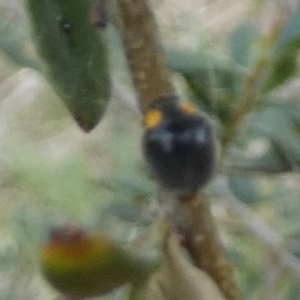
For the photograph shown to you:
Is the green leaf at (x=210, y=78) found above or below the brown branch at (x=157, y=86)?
below

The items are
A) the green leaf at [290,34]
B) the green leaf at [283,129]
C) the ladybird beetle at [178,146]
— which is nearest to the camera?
the ladybird beetle at [178,146]

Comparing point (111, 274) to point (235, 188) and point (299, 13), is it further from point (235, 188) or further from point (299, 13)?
point (235, 188)

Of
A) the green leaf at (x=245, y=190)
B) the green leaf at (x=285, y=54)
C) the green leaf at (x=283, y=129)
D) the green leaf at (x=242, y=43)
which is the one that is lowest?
the green leaf at (x=245, y=190)

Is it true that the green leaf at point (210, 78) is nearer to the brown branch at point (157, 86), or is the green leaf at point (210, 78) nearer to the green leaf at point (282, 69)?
the green leaf at point (282, 69)

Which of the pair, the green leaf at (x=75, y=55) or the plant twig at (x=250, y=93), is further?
Answer: the plant twig at (x=250, y=93)

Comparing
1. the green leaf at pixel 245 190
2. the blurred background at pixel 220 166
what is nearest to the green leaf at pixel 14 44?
the blurred background at pixel 220 166

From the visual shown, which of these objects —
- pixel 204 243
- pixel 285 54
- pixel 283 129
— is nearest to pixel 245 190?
pixel 283 129

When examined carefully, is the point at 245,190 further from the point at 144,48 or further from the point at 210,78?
the point at 144,48
